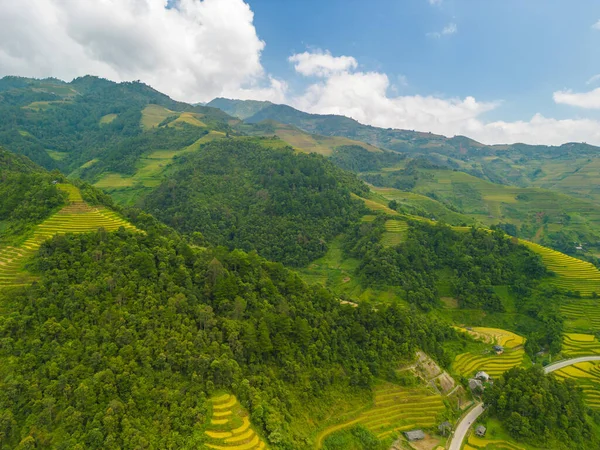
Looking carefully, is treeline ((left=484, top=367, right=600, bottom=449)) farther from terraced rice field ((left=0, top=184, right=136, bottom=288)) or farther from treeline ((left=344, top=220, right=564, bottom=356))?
terraced rice field ((left=0, top=184, right=136, bottom=288))

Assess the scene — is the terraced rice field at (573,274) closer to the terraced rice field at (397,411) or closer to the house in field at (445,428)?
the terraced rice field at (397,411)

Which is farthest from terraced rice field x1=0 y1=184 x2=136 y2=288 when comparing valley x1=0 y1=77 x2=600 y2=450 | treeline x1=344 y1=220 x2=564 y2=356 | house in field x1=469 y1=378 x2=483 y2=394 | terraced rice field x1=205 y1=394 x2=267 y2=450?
house in field x1=469 y1=378 x2=483 y2=394

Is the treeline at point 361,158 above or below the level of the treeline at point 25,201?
above

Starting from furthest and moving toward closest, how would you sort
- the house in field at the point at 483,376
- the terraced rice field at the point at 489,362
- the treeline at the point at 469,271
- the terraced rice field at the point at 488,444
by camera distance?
the treeline at the point at 469,271, the terraced rice field at the point at 489,362, the house in field at the point at 483,376, the terraced rice field at the point at 488,444

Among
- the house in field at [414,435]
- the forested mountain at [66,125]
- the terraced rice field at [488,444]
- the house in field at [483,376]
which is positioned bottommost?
the terraced rice field at [488,444]

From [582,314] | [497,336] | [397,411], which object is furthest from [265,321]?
[582,314]

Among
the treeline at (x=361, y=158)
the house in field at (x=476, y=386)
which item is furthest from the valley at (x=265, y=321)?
the treeline at (x=361, y=158)

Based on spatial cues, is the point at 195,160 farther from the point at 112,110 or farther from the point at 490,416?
the point at 112,110
